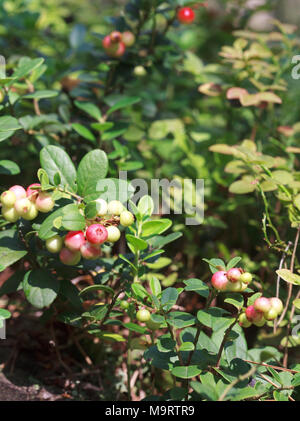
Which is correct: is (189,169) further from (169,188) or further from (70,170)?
(70,170)

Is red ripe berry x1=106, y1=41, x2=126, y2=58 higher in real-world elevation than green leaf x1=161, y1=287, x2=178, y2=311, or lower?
higher

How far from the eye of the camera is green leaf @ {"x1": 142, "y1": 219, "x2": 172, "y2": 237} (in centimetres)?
94

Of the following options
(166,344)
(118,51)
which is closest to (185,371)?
(166,344)

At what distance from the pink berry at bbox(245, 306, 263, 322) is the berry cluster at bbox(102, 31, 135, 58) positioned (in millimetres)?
961

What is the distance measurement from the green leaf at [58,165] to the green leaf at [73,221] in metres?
0.13

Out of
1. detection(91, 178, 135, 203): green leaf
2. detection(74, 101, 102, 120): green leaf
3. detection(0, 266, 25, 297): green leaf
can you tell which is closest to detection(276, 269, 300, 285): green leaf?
detection(91, 178, 135, 203): green leaf

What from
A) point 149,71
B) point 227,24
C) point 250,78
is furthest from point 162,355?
point 227,24

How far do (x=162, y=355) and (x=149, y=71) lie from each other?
101cm

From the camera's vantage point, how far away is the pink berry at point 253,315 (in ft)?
2.63

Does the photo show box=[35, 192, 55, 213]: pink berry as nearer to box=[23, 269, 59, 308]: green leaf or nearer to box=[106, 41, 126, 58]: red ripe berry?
box=[23, 269, 59, 308]: green leaf

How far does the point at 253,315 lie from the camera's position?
0.80 m

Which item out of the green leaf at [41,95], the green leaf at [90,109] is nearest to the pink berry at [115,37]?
the green leaf at [90,109]

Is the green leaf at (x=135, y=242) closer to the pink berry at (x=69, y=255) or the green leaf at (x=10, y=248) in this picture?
the pink berry at (x=69, y=255)

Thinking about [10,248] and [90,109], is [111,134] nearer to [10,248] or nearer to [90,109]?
[90,109]
